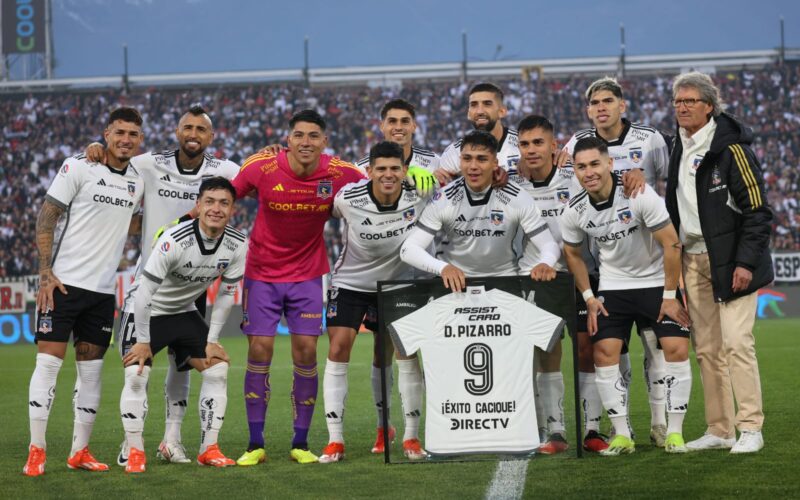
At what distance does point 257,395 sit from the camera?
284 inches

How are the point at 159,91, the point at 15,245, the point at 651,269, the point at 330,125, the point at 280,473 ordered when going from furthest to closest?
the point at 159,91
the point at 330,125
the point at 15,245
the point at 651,269
the point at 280,473

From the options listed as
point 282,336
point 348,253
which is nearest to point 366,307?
point 348,253

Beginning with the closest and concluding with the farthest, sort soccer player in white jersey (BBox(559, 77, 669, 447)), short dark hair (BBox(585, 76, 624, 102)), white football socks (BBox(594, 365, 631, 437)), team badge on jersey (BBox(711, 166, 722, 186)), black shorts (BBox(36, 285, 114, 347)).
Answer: team badge on jersey (BBox(711, 166, 722, 186)), white football socks (BBox(594, 365, 631, 437)), black shorts (BBox(36, 285, 114, 347)), soccer player in white jersey (BBox(559, 77, 669, 447)), short dark hair (BBox(585, 76, 624, 102))

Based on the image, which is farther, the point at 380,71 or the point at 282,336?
the point at 380,71

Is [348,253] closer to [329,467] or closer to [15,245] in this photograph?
[329,467]

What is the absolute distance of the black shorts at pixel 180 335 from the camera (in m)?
7.12

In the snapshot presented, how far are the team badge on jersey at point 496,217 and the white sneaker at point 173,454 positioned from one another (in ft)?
8.93

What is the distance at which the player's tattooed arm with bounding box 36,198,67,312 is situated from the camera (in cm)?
700

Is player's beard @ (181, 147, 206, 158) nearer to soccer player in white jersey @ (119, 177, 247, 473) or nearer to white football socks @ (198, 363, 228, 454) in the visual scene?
soccer player in white jersey @ (119, 177, 247, 473)

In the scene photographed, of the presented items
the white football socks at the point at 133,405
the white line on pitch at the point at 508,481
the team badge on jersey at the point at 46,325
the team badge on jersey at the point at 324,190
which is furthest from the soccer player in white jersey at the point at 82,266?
the white line on pitch at the point at 508,481

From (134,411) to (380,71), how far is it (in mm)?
39504

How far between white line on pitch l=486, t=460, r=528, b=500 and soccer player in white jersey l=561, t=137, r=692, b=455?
784 millimetres

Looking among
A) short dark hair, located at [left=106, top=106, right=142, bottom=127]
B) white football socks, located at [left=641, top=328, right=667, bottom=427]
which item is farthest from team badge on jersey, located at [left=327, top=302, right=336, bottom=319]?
white football socks, located at [left=641, top=328, right=667, bottom=427]

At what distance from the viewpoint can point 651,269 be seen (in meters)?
7.03
